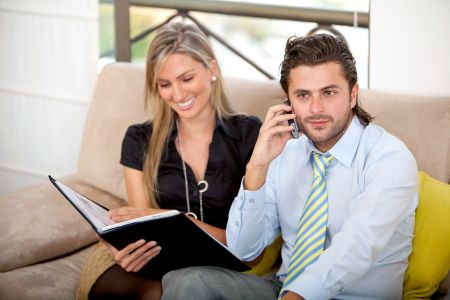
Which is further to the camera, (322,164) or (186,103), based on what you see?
(186,103)

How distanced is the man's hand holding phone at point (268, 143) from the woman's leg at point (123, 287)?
41 cm

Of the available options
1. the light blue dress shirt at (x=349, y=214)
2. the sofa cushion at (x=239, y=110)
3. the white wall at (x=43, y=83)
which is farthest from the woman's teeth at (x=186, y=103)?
the white wall at (x=43, y=83)

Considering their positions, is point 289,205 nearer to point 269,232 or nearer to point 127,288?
point 269,232

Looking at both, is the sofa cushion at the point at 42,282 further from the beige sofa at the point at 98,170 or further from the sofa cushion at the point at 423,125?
the sofa cushion at the point at 423,125

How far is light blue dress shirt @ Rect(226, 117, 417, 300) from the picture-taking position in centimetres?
182

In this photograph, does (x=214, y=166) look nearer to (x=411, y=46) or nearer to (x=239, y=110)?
(x=239, y=110)

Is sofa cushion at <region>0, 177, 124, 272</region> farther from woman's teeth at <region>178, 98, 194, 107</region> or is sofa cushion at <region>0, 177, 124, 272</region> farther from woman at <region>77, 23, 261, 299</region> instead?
woman's teeth at <region>178, 98, 194, 107</region>

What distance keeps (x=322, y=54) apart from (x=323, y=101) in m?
0.12

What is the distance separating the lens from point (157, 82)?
2467mm

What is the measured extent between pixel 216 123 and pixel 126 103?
1.59 feet

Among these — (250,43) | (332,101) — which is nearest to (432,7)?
(332,101)

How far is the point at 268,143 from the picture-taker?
2.11 meters

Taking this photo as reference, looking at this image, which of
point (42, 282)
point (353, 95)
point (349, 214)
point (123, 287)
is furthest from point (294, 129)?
point (42, 282)

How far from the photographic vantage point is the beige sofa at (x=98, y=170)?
90.4 inches
